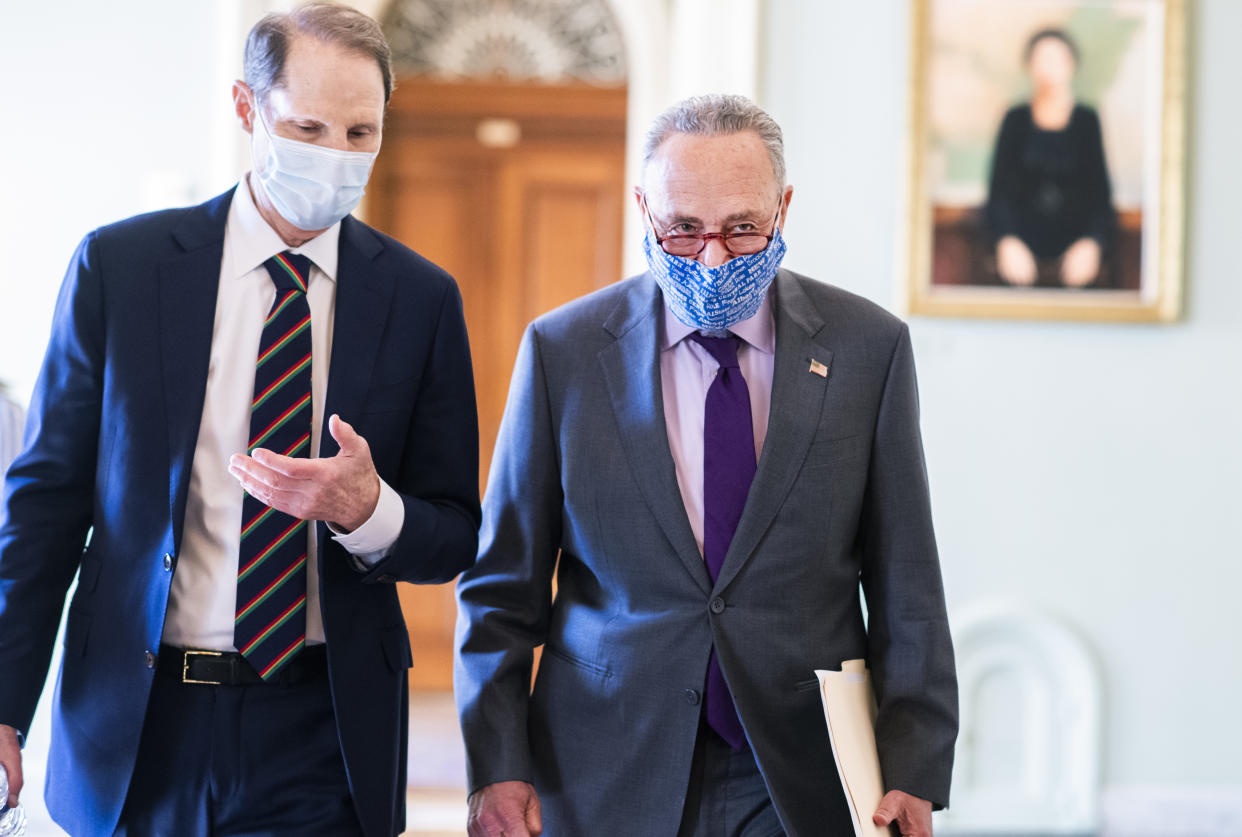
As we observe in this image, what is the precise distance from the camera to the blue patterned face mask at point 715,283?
1.80 meters

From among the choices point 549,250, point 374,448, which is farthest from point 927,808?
point 549,250

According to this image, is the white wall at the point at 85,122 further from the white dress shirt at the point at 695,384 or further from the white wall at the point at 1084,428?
the white dress shirt at the point at 695,384

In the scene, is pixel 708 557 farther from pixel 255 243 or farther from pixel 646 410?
pixel 255 243

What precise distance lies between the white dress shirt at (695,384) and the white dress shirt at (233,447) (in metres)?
0.44

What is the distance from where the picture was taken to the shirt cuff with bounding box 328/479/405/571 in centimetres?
166

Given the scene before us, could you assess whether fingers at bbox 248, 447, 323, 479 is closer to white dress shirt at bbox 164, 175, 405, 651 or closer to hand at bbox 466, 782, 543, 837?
white dress shirt at bbox 164, 175, 405, 651

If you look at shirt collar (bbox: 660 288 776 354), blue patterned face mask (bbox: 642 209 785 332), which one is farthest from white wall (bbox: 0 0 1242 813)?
blue patterned face mask (bbox: 642 209 785 332)

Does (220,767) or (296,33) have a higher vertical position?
(296,33)

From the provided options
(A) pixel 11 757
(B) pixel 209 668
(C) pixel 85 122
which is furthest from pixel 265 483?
(C) pixel 85 122

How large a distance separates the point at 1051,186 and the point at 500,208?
2488mm

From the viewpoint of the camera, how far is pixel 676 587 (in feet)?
5.99

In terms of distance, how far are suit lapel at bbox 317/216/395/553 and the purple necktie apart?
0.50 metres

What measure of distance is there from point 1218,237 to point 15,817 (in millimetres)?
4123

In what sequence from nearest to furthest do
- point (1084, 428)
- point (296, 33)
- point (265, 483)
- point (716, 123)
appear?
1. point (265, 483)
2. point (296, 33)
3. point (716, 123)
4. point (1084, 428)
